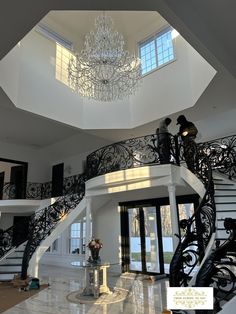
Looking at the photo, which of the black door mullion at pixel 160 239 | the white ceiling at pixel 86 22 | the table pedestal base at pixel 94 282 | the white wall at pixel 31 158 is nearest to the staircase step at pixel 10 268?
the table pedestal base at pixel 94 282

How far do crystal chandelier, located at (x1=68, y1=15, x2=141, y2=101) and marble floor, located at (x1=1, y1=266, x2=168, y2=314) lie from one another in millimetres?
5042

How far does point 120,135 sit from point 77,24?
172 inches

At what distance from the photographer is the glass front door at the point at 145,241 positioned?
841 cm

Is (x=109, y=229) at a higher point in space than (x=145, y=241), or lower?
higher

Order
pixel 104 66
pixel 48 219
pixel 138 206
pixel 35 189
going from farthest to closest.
Answer: 1. pixel 35 189
2. pixel 138 206
3. pixel 48 219
4. pixel 104 66

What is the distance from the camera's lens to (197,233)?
3902mm

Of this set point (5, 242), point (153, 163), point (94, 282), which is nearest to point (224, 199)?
point (153, 163)

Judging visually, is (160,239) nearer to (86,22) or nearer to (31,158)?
(86,22)

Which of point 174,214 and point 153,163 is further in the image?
point 153,163

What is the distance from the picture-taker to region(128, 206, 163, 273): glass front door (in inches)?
331

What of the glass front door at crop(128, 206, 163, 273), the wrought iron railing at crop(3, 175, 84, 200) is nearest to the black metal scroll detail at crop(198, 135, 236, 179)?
the glass front door at crop(128, 206, 163, 273)

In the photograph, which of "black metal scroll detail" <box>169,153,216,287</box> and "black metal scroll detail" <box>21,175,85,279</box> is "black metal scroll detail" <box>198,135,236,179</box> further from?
"black metal scroll detail" <box>21,175,85,279</box>

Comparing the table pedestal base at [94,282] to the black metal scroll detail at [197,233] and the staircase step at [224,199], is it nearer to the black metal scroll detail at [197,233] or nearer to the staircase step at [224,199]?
the black metal scroll detail at [197,233]

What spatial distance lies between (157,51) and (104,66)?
3.92 meters
